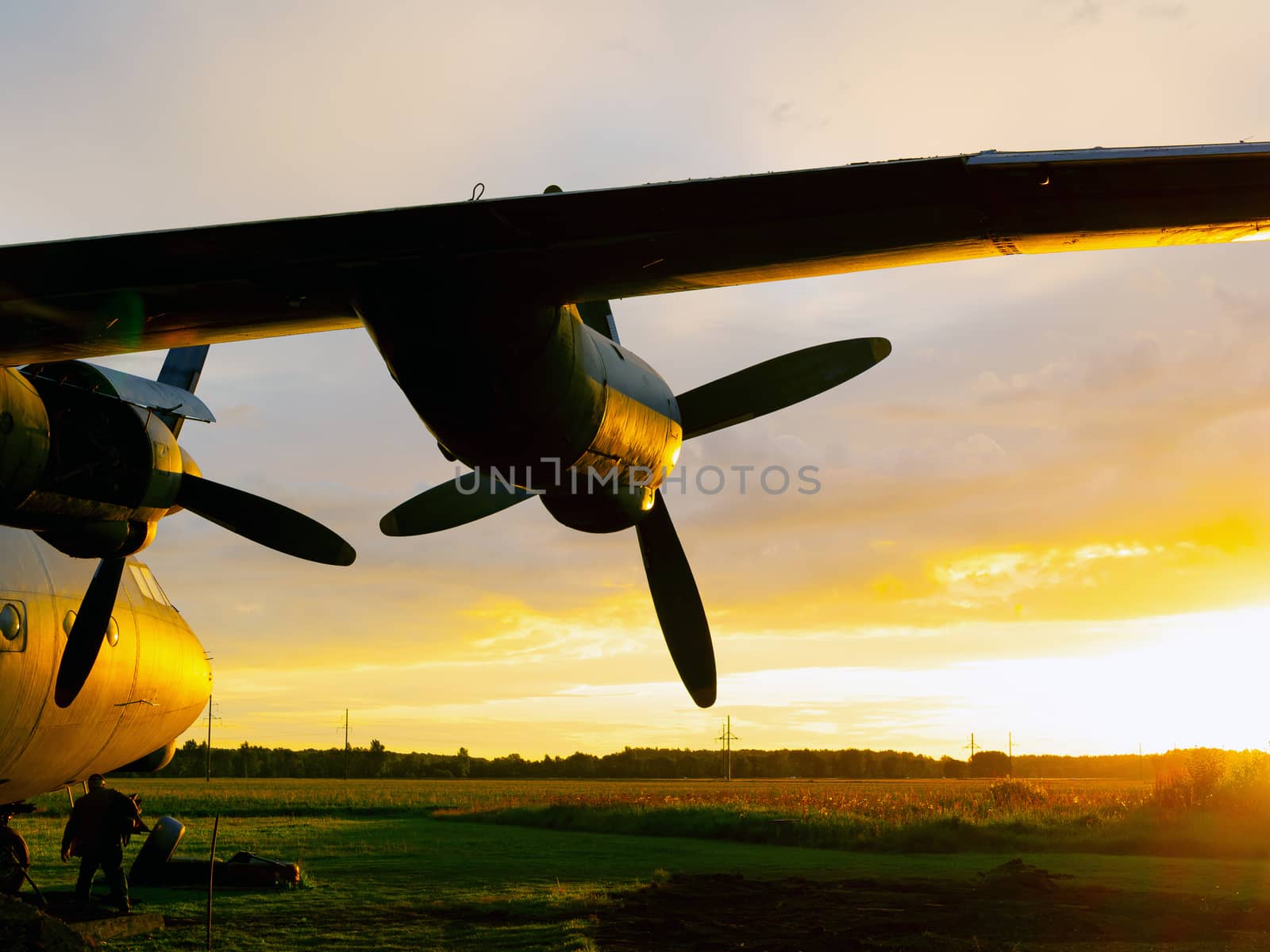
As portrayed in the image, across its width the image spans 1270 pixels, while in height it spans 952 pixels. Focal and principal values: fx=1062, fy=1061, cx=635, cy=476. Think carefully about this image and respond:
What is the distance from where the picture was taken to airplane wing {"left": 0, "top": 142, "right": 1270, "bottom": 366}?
4371 mm

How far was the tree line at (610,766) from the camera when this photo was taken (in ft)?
442

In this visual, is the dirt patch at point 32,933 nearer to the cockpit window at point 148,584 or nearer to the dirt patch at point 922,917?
the dirt patch at point 922,917

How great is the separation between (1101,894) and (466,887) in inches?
460

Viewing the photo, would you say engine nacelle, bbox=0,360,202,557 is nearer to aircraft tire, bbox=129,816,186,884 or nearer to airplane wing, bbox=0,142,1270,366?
airplane wing, bbox=0,142,1270,366

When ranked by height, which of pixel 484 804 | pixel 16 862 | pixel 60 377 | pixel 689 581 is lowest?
pixel 484 804

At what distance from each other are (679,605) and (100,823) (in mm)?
10745

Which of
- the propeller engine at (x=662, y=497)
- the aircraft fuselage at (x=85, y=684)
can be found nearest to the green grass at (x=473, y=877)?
the aircraft fuselage at (x=85, y=684)

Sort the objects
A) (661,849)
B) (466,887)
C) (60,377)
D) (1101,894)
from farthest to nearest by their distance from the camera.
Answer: (661,849), (466,887), (1101,894), (60,377)

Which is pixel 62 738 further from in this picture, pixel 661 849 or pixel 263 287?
pixel 661 849

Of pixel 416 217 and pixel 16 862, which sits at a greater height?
pixel 416 217

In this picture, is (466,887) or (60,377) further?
(466,887)

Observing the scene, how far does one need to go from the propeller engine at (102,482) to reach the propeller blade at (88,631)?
0.5 inches

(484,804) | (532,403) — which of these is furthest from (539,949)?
(484,804)

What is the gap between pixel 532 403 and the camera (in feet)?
20.0
